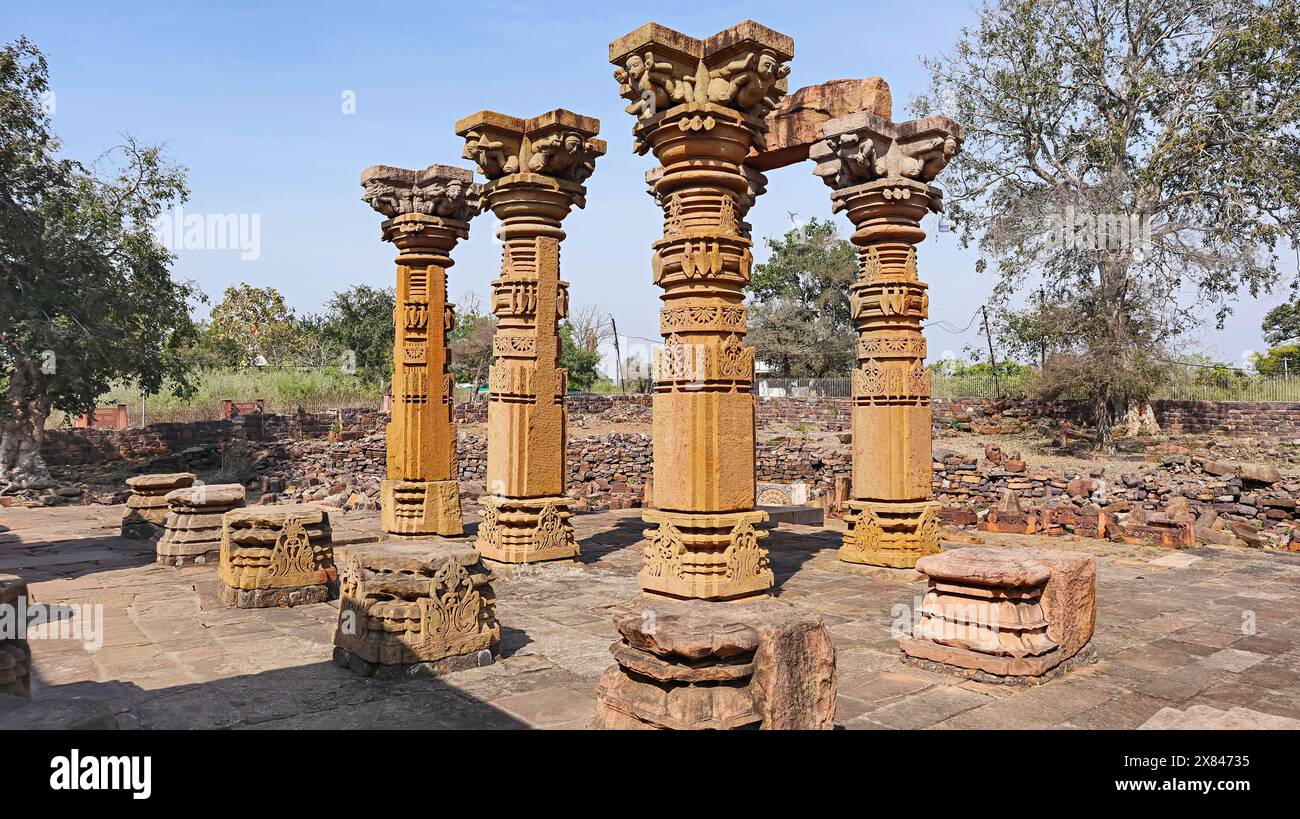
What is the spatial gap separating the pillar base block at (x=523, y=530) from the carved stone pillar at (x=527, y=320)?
0.03 ft

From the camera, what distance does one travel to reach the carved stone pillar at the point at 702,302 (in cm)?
608

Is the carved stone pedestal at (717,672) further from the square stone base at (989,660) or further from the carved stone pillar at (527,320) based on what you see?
the carved stone pillar at (527,320)

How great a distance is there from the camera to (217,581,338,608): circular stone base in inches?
268

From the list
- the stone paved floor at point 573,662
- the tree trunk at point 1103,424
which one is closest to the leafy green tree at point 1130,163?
the tree trunk at point 1103,424

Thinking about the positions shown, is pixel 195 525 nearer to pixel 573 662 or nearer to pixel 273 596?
pixel 273 596

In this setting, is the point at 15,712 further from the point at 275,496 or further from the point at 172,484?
the point at 275,496

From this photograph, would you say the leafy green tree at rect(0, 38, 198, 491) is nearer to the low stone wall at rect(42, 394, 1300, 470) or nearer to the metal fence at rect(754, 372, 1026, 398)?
the low stone wall at rect(42, 394, 1300, 470)

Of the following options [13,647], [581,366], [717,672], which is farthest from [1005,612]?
[581,366]

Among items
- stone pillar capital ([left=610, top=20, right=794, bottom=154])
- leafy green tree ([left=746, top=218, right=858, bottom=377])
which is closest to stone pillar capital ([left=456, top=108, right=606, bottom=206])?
stone pillar capital ([left=610, top=20, right=794, bottom=154])

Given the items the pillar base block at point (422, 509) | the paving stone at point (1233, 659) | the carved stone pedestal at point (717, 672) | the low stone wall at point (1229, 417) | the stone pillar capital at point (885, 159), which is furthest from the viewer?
the low stone wall at point (1229, 417)

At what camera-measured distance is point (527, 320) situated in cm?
855

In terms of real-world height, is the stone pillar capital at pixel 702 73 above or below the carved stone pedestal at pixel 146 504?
above

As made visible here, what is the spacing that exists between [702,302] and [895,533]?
368 cm

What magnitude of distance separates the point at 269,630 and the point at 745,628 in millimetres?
4277
